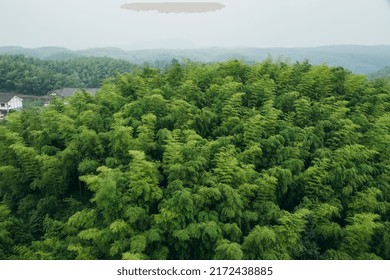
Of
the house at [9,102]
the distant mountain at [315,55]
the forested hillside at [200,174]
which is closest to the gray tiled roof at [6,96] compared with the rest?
the house at [9,102]

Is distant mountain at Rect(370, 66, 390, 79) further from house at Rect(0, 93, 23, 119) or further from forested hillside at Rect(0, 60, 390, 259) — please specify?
house at Rect(0, 93, 23, 119)

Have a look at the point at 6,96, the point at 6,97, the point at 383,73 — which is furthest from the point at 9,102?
the point at 383,73

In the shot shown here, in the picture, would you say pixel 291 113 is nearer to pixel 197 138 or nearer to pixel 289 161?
pixel 289 161

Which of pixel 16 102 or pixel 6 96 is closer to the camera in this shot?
pixel 6 96

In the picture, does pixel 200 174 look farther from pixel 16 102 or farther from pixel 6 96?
pixel 6 96

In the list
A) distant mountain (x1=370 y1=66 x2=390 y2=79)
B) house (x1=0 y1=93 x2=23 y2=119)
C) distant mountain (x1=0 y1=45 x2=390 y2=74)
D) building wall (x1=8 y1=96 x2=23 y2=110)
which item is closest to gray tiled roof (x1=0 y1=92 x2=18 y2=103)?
house (x1=0 y1=93 x2=23 y2=119)

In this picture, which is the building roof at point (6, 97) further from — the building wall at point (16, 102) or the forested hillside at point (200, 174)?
the forested hillside at point (200, 174)
